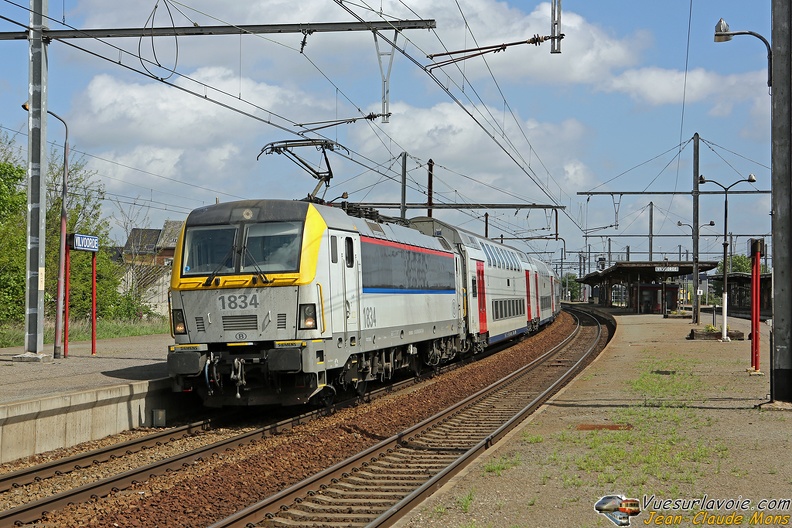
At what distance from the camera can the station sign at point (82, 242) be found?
1980 cm

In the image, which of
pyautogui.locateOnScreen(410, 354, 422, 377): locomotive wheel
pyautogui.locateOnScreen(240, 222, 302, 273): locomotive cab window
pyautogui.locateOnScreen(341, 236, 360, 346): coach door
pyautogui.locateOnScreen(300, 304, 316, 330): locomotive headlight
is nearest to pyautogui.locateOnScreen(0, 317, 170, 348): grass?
pyautogui.locateOnScreen(410, 354, 422, 377): locomotive wheel

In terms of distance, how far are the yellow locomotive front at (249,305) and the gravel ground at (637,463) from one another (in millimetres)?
3562

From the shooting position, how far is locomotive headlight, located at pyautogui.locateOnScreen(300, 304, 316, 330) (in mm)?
13305

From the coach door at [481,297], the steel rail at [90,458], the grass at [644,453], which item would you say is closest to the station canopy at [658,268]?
the coach door at [481,297]

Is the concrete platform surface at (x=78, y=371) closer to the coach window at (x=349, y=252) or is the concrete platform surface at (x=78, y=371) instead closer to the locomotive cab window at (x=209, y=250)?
the locomotive cab window at (x=209, y=250)

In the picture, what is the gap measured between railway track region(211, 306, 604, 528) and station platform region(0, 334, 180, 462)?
4.20 meters

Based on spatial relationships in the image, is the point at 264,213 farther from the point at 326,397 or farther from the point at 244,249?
the point at 326,397

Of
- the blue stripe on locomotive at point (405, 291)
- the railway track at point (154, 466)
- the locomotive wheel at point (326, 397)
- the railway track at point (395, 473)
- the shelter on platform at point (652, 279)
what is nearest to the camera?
the railway track at point (395, 473)

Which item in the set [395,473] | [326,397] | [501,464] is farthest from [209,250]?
[501,464]

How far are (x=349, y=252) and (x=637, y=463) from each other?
6602 mm

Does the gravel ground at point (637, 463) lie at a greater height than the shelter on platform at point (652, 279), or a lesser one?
lesser

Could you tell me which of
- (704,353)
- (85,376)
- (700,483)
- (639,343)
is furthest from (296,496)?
(639,343)

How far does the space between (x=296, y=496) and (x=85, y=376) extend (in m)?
8.49

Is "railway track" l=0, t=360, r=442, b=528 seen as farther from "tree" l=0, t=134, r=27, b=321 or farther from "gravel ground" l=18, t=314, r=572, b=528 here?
"tree" l=0, t=134, r=27, b=321
